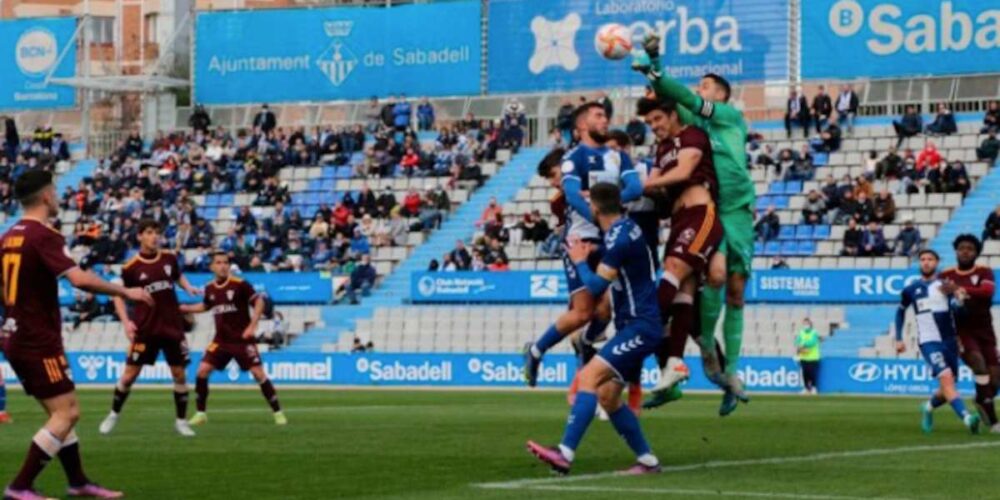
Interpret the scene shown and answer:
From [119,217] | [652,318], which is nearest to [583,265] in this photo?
[652,318]

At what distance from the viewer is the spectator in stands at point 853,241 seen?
44981mm

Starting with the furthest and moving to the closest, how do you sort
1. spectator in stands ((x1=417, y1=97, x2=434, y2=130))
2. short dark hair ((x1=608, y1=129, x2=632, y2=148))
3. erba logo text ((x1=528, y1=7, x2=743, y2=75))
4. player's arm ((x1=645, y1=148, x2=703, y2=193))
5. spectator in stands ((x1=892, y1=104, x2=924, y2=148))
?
spectator in stands ((x1=417, y1=97, x2=434, y2=130))
erba logo text ((x1=528, y1=7, x2=743, y2=75))
spectator in stands ((x1=892, y1=104, x2=924, y2=148))
short dark hair ((x1=608, y1=129, x2=632, y2=148))
player's arm ((x1=645, y1=148, x2=703, y2=193))

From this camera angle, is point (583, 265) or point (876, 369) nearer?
point (583, 265)

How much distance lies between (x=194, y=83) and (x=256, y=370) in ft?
127

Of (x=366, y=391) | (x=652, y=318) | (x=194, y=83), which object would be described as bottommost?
(x=366, y=391)

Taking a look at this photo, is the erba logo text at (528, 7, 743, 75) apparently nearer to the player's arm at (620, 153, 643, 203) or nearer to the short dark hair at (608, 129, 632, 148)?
the short dark hair at (608, 129, 632, 148)

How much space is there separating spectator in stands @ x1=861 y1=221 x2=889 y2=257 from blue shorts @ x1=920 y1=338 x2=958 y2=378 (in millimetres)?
20974

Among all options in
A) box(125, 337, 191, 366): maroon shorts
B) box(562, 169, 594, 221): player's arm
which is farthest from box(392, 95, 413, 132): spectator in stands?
box(562, 169, 594, 221): player's arm

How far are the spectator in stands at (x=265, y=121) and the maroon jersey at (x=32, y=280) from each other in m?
46.9

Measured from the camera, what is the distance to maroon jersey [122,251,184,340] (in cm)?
2370

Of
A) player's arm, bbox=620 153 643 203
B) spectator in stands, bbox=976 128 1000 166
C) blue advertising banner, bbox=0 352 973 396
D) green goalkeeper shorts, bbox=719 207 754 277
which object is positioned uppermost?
spectator in stands, bbox=976 128 1000 166

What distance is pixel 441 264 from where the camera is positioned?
168ft

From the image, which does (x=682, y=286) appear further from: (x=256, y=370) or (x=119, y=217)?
(x=119, y=217)

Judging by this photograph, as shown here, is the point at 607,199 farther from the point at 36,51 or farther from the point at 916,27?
the point at 36,51
